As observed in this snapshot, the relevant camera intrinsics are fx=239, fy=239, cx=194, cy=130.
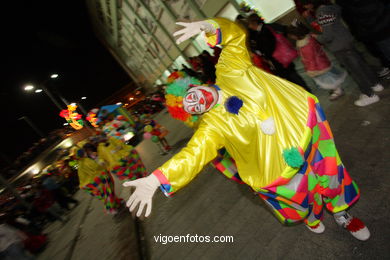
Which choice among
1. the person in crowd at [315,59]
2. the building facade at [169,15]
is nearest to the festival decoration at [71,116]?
the building facade at [169,15]

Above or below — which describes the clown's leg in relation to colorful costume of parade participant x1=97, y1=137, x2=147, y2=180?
below

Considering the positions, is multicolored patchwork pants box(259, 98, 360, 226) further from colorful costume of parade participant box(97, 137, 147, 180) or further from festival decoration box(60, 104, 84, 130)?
festival decoration box(60, 104, 84, 130)

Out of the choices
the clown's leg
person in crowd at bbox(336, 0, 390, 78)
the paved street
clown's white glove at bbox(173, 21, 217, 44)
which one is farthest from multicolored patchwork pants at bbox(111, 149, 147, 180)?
person in crowd at bbox(336, 0, 390, 78)

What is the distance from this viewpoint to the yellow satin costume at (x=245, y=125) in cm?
183

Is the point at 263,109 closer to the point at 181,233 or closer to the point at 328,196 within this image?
the point at 328,196

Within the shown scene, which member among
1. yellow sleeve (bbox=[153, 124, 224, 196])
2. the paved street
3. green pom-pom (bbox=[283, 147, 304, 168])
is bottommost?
the paved street

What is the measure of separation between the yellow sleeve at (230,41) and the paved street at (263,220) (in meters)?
1.78

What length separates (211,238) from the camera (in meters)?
3.23

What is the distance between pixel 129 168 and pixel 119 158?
0.40 meters

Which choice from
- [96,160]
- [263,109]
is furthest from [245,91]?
[96,160]

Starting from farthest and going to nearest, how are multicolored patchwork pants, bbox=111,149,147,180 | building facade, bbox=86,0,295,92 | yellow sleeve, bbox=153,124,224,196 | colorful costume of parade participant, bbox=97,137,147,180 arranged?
building facade, bbox=86,0,295,92 < multicolored patchwork pants, bbox=111,149,147,180 < colorful costume of parade participant, bbox=97,137,147,180 < yellow sleeve, bbox=153,124,224,196

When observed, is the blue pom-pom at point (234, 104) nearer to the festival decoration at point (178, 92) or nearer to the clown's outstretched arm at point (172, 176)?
the clown's outstretched arm at point (172, 176)

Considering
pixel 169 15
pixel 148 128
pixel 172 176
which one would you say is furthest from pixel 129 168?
pixel 169 15

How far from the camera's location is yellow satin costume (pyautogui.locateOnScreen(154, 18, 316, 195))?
183 cm
